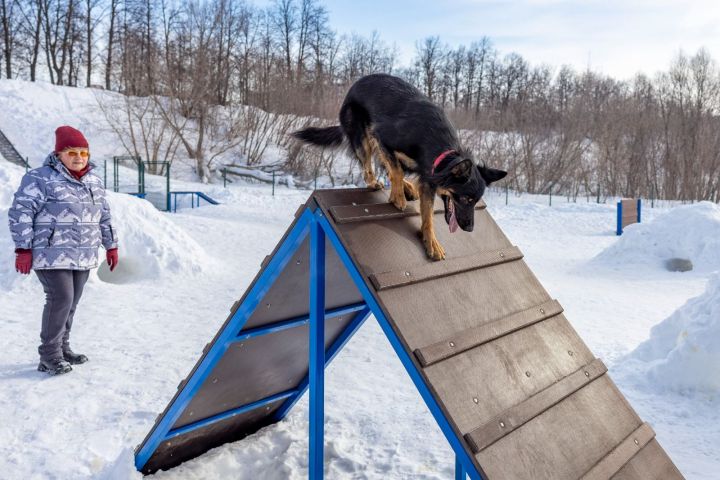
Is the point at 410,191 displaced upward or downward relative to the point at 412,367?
upward

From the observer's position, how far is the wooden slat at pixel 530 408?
183 centimetres

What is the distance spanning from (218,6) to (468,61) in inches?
890

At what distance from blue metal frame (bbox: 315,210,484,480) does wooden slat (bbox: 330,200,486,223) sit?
6 cm

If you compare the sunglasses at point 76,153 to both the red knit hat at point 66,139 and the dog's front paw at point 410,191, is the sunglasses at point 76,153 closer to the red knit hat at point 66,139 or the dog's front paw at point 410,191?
the red knit hat at point 66,139

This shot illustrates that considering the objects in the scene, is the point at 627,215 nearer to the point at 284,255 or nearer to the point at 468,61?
the point at 284,255

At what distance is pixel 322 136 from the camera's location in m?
3.16

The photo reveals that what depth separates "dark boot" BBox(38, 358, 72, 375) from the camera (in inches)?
160

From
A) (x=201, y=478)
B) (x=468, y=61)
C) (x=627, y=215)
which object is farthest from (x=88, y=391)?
(x=468, y=61)

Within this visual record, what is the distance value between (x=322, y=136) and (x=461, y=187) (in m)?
1.16

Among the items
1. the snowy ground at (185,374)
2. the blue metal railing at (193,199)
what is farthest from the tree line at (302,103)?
the snowy ground at (185,374)

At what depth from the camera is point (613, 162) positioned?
28.2 meters

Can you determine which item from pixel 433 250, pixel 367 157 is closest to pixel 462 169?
pixel 433 250

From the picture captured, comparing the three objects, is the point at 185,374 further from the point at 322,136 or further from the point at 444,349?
the point at 444,349

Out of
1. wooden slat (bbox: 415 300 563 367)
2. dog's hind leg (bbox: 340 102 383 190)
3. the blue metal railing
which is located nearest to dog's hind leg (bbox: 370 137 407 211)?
dog's hind leg (bbox: 340 102 383 190)
